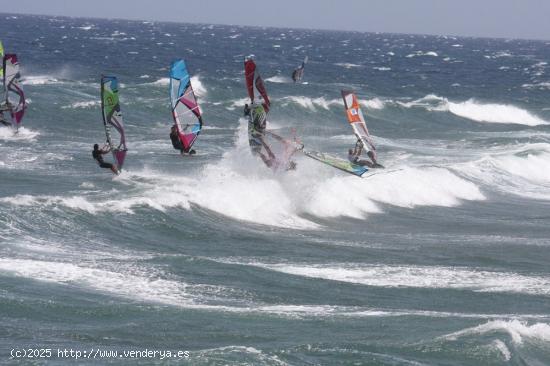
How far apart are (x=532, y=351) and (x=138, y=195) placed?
11.4 metres

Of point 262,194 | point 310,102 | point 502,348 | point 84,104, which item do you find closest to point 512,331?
point 502,348

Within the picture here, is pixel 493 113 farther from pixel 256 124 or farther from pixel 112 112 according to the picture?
Result: pixel 112 112

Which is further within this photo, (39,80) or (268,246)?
(39,80)

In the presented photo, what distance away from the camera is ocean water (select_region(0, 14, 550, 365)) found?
1266 cm

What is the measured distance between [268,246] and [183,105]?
392 centimetres

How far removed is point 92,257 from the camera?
16797 mm

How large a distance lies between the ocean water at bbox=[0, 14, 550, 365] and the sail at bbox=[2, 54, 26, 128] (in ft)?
2.27

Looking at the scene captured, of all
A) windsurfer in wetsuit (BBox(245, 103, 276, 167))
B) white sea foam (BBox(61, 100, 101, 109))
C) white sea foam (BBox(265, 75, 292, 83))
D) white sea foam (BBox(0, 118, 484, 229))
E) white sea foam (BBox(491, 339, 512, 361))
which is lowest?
white sea foam (BBox(265, 75, 292, 83))

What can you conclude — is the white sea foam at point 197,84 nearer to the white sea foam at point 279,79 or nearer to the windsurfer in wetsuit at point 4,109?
the white sea foam at point 279,79

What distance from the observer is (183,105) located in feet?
71.3

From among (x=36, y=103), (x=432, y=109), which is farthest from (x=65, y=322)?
(x=432, y=109)

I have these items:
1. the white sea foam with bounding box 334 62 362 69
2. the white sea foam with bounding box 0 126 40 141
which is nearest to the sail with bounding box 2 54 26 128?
the white sea foam with bounding box 0 126 40 141

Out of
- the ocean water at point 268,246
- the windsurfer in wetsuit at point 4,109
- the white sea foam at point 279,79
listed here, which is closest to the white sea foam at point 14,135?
the ocean water at point 268,246

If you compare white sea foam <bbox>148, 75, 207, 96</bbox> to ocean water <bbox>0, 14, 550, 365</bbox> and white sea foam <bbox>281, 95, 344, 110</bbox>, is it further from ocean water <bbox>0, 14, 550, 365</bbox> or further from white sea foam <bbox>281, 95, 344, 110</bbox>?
ocean water <bbox>0, 14, 550, 365</bbox>
